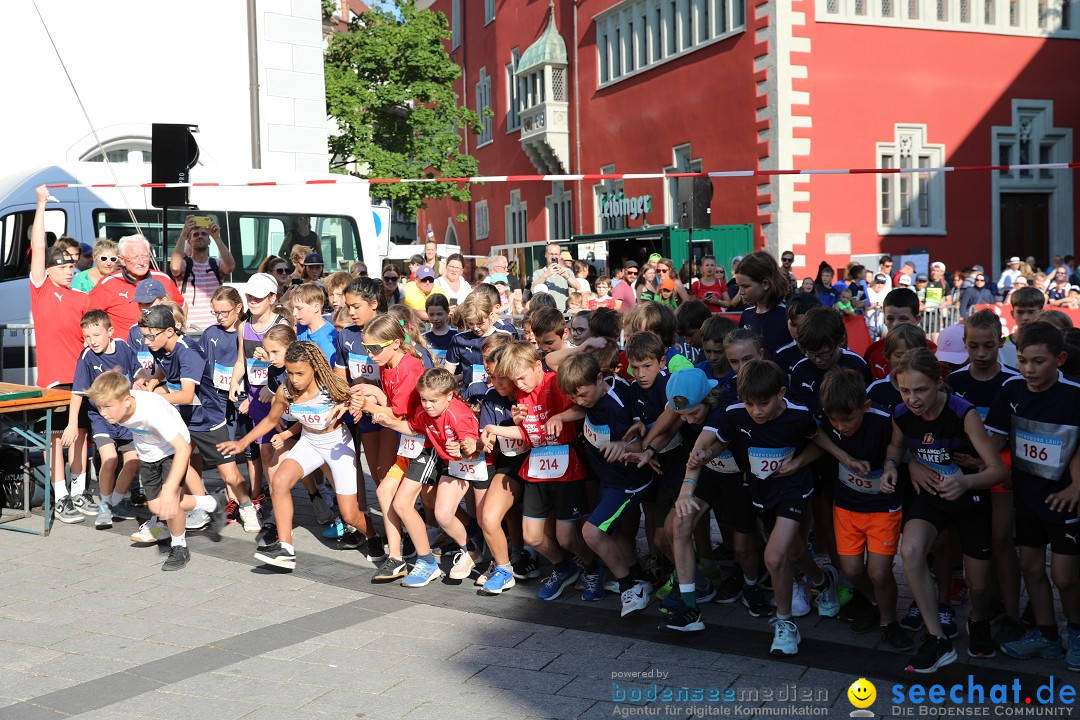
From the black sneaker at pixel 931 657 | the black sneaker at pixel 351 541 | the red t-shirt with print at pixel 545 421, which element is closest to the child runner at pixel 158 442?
the black sneaker at pixel 351 541

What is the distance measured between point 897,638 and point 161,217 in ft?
36.9

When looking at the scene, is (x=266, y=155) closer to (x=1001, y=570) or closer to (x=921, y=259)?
(x=921, y=259)

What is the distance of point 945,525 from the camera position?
5.11 metres

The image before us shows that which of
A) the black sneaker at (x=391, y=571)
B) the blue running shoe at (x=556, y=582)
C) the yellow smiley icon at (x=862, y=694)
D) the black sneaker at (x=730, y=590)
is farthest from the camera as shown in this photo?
the black sneaker at (x=391, y=571)

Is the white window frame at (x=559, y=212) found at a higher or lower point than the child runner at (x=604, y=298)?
higher

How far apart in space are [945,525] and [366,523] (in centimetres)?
369

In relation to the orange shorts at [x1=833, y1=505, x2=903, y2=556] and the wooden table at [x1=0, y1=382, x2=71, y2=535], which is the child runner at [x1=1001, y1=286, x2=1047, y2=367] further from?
the wooden table at [x1=0, y1=382, x2=71, y2=535]

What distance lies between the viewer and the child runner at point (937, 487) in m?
4.86

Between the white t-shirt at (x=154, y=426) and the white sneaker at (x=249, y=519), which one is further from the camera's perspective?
the white sneaker at (x=249, y=519)

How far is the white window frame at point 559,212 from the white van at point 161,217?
65.7 feet

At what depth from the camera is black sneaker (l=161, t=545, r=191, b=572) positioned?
7.02m

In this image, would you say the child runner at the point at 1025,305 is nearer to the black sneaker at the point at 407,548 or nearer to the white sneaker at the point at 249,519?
the black sneaker at the point at 407,548

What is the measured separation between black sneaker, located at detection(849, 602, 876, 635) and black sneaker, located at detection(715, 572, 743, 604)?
0.76m

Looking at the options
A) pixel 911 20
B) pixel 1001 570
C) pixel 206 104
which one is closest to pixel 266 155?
pixel 206 104
